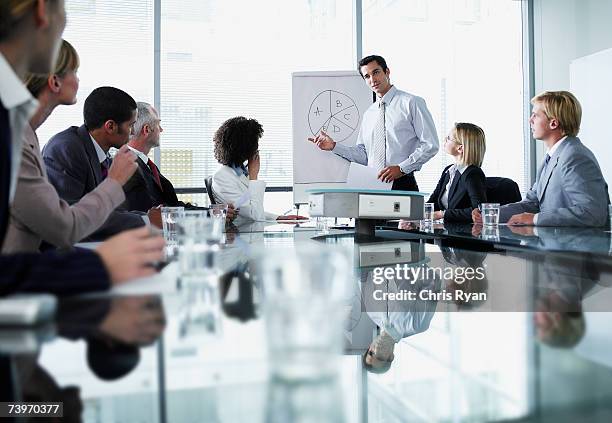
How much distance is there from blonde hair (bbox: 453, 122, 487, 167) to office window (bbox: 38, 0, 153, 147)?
3.14 m

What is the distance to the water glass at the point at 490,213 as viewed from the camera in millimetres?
2500

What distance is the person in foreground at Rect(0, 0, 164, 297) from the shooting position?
74cm

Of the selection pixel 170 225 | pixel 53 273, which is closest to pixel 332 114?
pixel 170 225

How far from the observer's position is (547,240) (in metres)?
1.71

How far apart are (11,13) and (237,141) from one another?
9.42 ft

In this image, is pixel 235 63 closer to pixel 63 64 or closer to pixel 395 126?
pixel 395 126

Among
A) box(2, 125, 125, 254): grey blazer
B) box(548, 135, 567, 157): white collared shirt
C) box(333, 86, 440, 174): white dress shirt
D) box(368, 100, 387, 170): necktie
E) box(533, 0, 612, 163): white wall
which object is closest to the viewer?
box(2, 125, 125, 254): grey blazer

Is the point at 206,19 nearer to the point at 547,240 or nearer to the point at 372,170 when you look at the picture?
the point at 372,170

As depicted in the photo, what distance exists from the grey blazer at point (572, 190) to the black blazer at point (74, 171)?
5.75 ft

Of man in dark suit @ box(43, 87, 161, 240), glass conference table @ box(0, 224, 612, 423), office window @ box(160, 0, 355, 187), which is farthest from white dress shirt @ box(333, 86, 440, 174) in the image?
glass conference table @ box(0, 224, 612, 423)

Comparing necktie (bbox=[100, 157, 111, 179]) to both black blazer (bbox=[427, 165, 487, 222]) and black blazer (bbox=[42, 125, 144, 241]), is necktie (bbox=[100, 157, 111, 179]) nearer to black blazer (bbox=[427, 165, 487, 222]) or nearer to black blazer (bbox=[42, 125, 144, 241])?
black blazer (bbox=[42, 125, 144, 241])

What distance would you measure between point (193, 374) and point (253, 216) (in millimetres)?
3135

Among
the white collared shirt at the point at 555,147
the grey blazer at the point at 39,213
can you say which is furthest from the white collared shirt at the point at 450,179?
the grey blazer at the point at 39,213

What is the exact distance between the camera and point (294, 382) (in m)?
0.45
